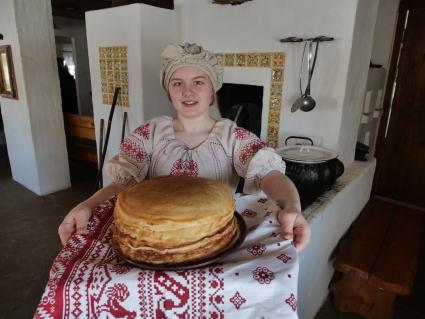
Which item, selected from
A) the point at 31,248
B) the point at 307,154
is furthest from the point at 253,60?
the point at 31,248

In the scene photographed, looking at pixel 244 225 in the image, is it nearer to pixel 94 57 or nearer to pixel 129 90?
pixel 129 90

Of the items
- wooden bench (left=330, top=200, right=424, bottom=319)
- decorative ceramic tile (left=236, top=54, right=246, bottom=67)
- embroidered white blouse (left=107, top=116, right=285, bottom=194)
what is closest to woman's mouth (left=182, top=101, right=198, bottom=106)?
embroidered white blouse (left=107, top=116, right=285, bottom=194)

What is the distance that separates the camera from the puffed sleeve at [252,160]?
79 cm

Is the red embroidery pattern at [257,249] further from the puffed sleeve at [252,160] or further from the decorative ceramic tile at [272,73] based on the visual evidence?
the decorative ceramic tile at [272,73]

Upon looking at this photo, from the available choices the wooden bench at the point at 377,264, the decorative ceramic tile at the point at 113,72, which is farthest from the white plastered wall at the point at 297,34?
the decorative ceramic tile at the point at 113,72

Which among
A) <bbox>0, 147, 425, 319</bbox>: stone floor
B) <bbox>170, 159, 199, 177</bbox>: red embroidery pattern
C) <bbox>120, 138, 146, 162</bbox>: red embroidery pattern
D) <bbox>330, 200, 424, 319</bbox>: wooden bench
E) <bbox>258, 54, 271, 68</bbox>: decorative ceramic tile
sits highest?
<bbox>258, 54, 271, 68</bbox>: decorative ceramic tile

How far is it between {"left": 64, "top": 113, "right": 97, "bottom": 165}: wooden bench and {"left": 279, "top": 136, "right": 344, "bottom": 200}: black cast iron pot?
7.39 ft

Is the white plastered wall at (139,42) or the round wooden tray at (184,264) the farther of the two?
the white plastered wall at (139,42)

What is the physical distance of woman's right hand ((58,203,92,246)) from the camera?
60cm

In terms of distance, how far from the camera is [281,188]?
0.71 m

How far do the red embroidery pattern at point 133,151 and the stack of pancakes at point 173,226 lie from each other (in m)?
0.29

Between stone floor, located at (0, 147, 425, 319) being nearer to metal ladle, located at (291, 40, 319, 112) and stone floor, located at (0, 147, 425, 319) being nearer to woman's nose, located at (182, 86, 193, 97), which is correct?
metal ladle, located at (291, 40, 319, 112)

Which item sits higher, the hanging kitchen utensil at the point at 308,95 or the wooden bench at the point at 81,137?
the hanging kitchen utensil at the point at 308,95

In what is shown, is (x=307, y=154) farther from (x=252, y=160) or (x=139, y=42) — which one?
(x=139, y=42)
